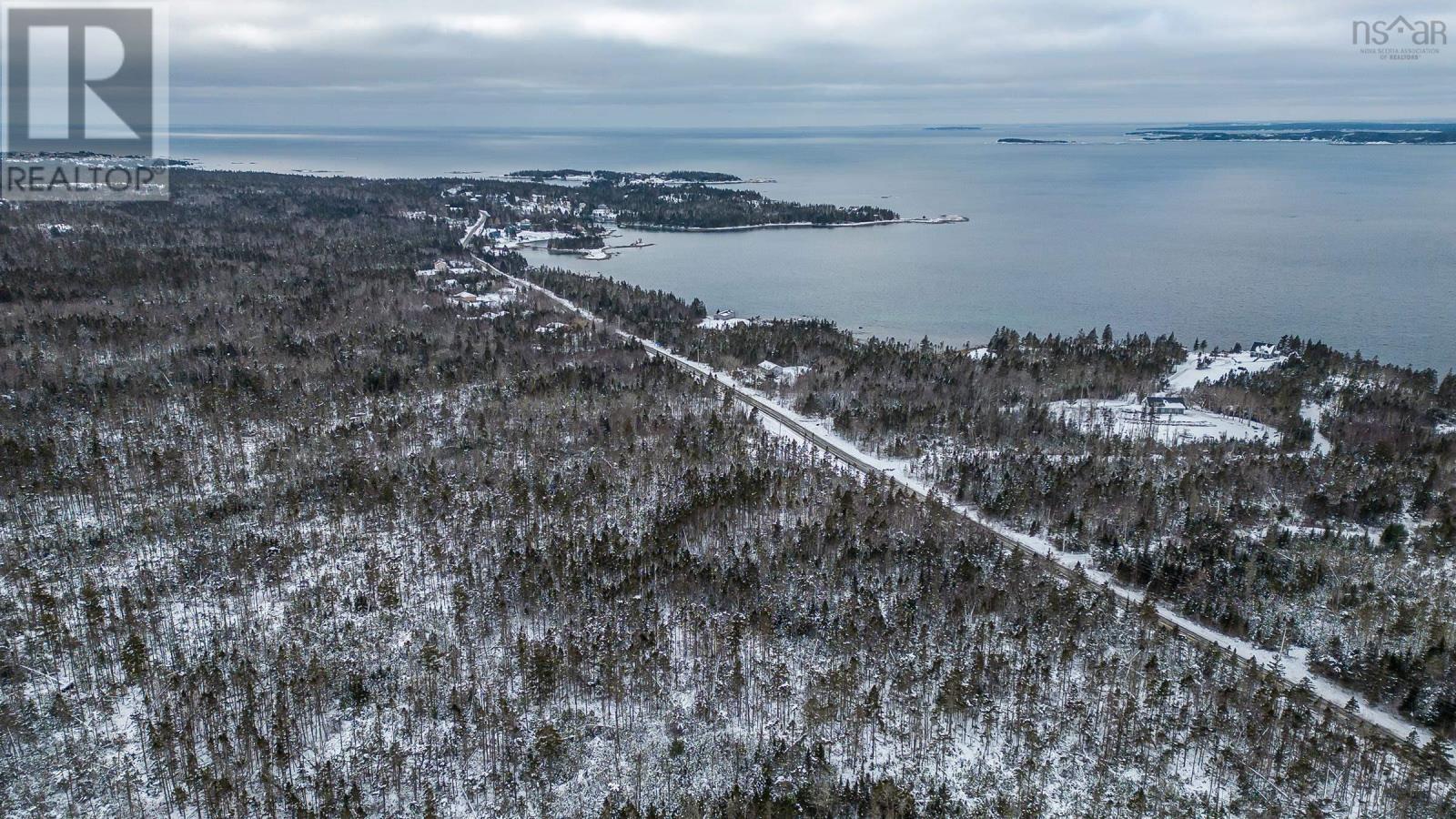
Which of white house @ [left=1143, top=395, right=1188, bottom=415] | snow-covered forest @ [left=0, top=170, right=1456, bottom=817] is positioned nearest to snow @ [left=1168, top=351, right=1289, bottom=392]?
white house @ [left=1143, top=395, right=1188, bottom=415]

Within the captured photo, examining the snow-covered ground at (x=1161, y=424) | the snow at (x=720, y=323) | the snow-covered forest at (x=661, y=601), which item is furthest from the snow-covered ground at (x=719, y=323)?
→ the snow-covered ground at (x=1161, y=424)

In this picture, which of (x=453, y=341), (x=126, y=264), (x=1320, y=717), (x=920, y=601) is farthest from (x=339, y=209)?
(x=1320, y=717)

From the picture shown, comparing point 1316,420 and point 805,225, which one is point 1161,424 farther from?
point 805,225

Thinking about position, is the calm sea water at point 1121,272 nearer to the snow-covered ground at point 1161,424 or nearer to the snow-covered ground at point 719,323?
the snow-covered ground at point 719,323

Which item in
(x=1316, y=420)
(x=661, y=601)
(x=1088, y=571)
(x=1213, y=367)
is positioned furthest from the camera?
(x=1213, y=367)

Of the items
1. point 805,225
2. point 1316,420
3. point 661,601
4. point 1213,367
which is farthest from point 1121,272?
point 661,601

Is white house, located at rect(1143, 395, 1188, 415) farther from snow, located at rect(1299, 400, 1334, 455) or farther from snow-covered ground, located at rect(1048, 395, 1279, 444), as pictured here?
snow, located at rect(1299, 400, 1334, 455)

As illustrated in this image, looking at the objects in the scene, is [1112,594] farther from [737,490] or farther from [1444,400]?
[1444,400]
